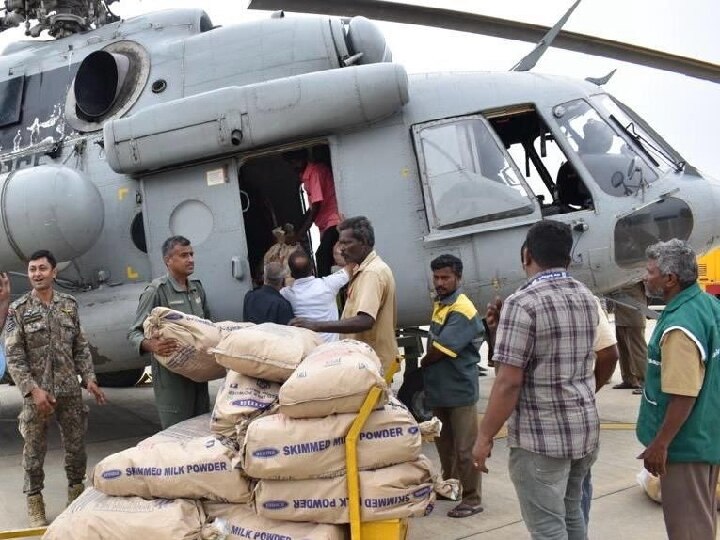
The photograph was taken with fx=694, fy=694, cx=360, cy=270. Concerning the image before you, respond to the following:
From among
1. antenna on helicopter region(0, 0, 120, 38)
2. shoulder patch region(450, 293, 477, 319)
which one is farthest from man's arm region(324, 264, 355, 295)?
antenna on helicopter region(0, 0, 120, 38)

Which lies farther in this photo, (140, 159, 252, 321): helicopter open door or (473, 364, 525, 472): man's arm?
(140, 159, 252, 321): helicopter open door

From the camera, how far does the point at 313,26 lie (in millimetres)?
6035

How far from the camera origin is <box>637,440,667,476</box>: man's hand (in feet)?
9.36

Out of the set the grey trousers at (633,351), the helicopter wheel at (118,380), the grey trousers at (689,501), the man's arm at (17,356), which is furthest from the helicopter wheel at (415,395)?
the helicopter wheel at (118,380)

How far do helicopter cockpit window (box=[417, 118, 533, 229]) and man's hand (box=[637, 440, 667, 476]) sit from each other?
281 centimetres

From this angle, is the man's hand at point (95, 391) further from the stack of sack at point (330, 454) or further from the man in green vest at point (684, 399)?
the man in green vest at point (684, 399)

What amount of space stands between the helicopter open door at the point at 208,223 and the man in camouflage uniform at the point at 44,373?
48.1 inches

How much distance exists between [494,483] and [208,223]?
300 centimetres

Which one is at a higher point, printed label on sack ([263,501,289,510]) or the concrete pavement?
printed label on sack ([263,501,289,510])

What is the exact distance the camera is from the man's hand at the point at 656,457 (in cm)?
285

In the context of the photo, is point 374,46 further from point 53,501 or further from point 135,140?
point 53,501

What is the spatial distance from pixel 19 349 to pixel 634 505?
3969mm

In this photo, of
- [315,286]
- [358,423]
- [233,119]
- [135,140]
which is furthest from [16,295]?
[358,423]

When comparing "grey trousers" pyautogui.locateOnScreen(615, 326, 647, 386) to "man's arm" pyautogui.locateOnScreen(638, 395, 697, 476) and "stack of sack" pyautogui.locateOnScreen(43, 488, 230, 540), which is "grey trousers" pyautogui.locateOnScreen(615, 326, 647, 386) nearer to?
"man's arm" pyautogui.locateOnScreen(638, 395, 697, 476)
